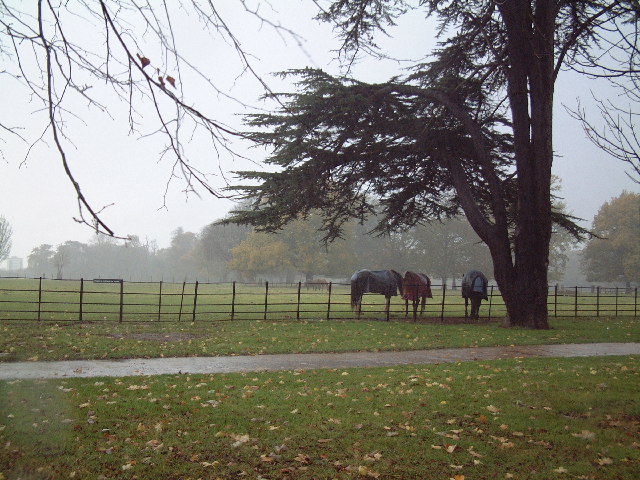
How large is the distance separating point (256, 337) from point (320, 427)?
7971 millimetres

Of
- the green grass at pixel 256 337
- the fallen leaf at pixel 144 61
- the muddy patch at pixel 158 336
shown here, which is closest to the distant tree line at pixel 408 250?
the green grass at pixel 256 337

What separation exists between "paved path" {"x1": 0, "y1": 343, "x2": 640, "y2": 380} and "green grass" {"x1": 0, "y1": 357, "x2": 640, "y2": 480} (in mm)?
870

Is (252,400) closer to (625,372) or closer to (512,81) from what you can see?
(625,372)

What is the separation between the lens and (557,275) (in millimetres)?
63469

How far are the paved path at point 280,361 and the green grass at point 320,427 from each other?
87 cm

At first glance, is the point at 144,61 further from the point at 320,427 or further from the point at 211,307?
the point at 211,307

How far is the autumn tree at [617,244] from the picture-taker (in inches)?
2251

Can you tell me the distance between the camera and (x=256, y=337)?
532 inches

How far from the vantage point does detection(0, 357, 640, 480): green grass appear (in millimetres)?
4648

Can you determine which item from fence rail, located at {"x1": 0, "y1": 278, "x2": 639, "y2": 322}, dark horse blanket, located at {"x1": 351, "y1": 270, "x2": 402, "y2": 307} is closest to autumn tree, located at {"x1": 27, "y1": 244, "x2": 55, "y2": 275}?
fence rail, located at {"x1": 0, "y1": 278, "x2": 639, "y2": 322}

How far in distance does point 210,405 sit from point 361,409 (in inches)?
75.6

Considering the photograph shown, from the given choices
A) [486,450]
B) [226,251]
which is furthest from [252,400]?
[226,251]

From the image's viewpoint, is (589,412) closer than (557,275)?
Yes

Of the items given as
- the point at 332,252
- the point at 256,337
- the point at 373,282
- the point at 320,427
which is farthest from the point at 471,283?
the point at 332,252
